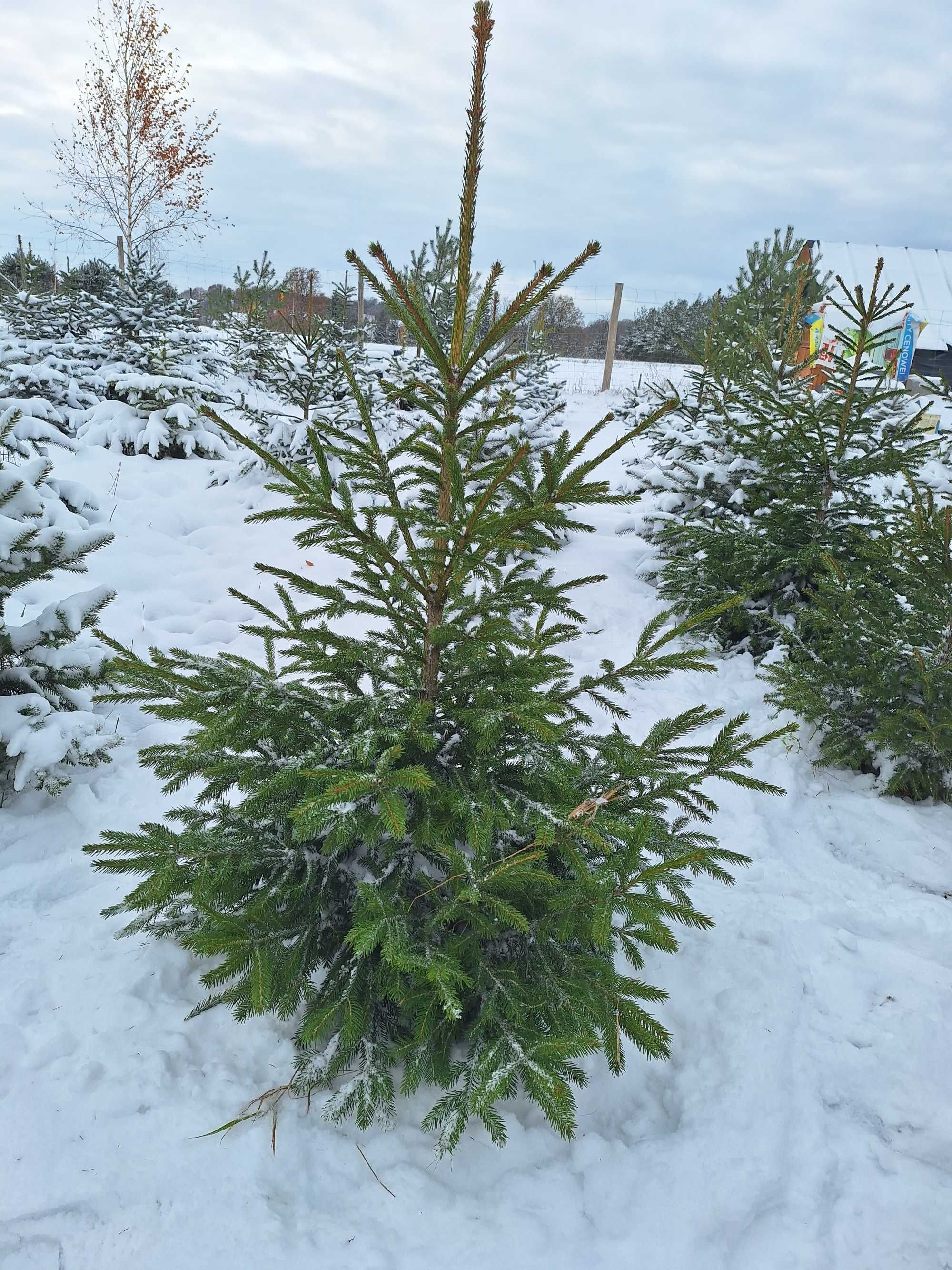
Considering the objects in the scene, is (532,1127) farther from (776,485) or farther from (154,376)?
(154,376)

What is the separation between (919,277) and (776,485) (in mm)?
16130

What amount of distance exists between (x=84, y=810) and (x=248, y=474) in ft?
17.3

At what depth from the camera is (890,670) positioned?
3.70 m

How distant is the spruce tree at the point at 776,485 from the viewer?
193 inches

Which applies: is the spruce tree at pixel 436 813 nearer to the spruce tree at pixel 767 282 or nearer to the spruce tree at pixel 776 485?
the spruce tree at pixel 776 485

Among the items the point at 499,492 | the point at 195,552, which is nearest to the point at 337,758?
the point at 499,492

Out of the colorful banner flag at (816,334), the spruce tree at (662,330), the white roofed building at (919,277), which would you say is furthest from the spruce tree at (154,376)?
the spruce tree at (662,330)

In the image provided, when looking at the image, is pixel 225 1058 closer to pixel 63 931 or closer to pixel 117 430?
pixel 63 931

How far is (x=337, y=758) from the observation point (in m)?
1.98

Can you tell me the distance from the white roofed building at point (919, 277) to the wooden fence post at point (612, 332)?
13.7 feet

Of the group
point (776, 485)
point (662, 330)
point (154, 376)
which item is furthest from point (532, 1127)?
point (662, 330)

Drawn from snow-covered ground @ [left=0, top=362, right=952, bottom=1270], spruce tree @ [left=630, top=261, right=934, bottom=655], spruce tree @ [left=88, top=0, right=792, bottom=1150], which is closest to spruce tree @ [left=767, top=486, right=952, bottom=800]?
spruce tree @ [left=630, top=261, right=934, bottom=655]

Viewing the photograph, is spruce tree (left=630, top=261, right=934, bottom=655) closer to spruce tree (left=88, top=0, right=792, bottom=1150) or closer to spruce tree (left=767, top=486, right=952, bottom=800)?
spruce tree (left=767, top=486, right=952, bottom=800)

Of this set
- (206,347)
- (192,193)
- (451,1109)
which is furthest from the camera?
(192,193)
